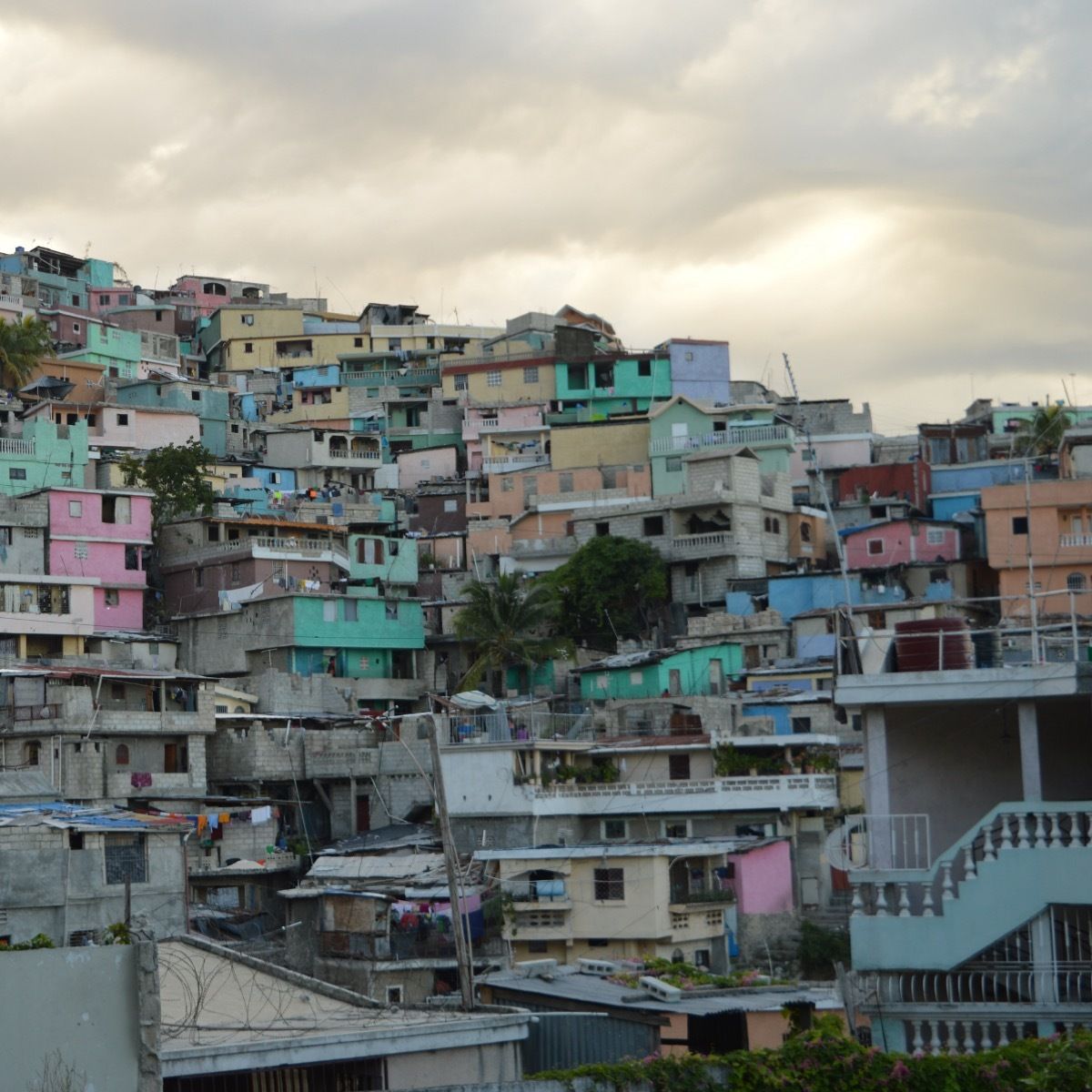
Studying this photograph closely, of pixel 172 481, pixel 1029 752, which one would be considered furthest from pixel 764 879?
pixel 172 481

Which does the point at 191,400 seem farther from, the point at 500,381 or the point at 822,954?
the point at 822,954

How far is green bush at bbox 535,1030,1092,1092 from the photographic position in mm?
11766

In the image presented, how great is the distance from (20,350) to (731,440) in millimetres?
28139

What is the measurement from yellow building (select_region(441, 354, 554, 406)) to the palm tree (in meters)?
23.1

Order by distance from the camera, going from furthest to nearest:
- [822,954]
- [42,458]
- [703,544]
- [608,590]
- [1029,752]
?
[42,458], [703,544], [608,590], [822,954], [1029,752]

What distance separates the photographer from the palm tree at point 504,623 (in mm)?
53938

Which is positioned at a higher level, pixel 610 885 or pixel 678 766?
pixel 678 766

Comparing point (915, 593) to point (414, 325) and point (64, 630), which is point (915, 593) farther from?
point (414, 325)

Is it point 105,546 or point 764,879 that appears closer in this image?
point 764,879

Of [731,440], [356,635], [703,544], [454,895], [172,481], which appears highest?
[731,440]

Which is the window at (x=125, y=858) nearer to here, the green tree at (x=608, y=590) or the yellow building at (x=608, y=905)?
the yellow building at (x=608, y=905)

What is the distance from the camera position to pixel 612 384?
3007 inches

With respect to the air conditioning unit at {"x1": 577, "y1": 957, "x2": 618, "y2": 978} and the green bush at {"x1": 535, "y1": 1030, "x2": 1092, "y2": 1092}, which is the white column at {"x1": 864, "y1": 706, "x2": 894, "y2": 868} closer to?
the green bush at {"x1": 535, "y1": 1030, "x2": 1092, "y2": 1092}

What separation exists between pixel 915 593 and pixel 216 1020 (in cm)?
4180
